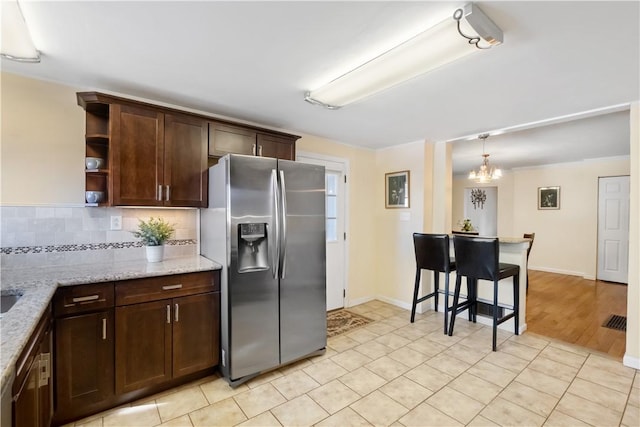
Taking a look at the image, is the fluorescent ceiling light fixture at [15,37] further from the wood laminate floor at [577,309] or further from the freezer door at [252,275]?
the wood laminate floor at [577,309]

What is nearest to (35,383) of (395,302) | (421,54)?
(421,54)

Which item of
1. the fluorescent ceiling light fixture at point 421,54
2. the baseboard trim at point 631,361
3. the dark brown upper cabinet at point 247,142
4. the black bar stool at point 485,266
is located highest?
the fluorescent ceiling light fixture at point 421,54

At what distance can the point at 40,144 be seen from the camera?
6.98 feet

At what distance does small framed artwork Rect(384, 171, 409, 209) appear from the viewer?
4.00 metres

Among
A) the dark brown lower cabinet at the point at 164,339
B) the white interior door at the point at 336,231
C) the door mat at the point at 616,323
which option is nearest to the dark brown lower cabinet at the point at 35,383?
the dark brown lower cabinet at the point at 164,339

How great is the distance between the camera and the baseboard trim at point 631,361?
2.45 meters

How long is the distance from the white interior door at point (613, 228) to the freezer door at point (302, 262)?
5934 millimetres

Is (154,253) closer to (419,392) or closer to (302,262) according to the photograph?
(302,262)

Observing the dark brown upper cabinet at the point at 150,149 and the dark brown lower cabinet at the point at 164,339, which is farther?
the dark brown upper cabinet at the point at 150,149

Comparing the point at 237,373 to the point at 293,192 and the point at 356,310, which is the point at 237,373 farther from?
the point at 356,310

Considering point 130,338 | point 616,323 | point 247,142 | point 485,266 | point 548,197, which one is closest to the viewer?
point 130,338

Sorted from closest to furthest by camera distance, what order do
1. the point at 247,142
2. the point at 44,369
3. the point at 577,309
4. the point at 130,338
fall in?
the point at 44,369, the point at 130,338, the point at 247,142, the point at 577,309

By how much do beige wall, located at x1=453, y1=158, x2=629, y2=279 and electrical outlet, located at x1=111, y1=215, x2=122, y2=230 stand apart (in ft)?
24.4

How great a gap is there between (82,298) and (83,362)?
1.32ft
